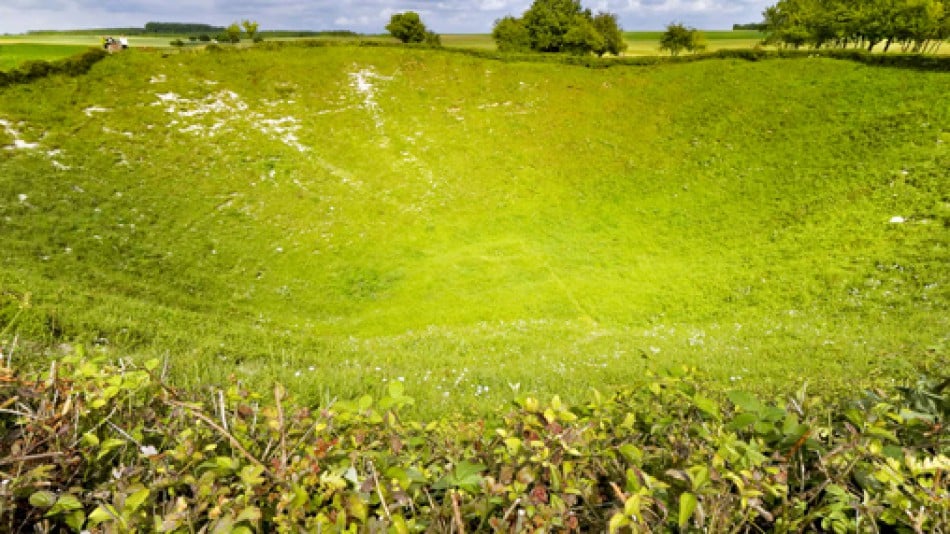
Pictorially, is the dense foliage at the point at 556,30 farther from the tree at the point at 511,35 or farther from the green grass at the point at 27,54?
the green grass at the point at 27,54

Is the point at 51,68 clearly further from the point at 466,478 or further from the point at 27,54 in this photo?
the point at 466,478

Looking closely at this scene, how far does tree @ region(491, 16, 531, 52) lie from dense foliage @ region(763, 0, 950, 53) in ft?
100

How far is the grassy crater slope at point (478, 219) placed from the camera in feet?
33.9

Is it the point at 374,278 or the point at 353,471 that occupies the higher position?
the point at 353,471

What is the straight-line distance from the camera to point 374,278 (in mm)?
19859

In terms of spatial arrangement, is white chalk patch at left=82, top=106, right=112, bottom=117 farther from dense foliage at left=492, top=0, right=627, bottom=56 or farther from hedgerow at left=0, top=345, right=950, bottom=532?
dense foliage at left=492, top=0, right=627, bottom=56

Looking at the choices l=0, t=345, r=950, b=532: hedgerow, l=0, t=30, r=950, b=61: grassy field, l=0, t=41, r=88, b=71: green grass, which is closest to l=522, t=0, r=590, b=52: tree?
l=0, t=30, r=950, b=61: grassy field

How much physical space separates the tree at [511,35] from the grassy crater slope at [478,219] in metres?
15.2

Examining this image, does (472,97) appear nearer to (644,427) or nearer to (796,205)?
(796,205)

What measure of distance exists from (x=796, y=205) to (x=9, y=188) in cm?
3191

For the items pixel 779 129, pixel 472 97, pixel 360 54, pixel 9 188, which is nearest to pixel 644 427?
pixel 9 188

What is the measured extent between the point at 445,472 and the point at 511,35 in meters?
60.4

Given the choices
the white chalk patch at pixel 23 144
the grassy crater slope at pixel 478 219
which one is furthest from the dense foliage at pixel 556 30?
the white chalk patch at pixel 23 144

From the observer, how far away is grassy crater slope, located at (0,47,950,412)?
10344 mm
